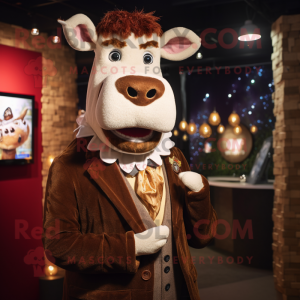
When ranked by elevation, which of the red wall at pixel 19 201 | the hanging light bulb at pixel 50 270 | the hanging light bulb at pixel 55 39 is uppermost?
the hanging light bulb at pixel 55 39

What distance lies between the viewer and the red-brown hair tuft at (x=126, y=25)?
1438 mm

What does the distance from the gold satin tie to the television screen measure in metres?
2.44

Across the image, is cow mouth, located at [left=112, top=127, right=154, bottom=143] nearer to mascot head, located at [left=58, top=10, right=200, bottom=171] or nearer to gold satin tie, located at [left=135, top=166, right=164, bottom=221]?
mascot head, located at [left=58, top=10, right=200, bottom=171]

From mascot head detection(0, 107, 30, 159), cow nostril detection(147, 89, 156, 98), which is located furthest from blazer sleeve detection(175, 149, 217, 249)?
mascot head detection(0, 107, 30, 159)

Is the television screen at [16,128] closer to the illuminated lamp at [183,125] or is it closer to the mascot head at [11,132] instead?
the mascot head at [11,132]

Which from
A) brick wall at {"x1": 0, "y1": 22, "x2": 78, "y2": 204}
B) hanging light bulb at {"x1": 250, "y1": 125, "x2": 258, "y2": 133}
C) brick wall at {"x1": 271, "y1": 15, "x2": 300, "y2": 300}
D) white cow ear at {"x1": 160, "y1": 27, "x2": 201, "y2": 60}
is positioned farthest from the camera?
hanging light bulb at {"x1": 250, "y1": 125, "x2": 258, "y2": 133}

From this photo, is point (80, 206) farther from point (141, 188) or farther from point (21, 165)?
point (21, 165)

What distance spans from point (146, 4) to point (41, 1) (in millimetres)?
1149

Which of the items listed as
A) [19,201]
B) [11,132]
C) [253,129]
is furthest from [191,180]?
[253,129]

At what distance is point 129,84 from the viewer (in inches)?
51.3

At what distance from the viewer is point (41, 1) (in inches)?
146

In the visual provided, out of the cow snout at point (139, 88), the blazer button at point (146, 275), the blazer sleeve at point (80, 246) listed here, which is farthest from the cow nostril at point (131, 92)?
the blazer button at point (146, 275)

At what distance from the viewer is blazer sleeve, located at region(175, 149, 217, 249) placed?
148 cm

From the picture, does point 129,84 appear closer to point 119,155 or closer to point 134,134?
point 134,134
